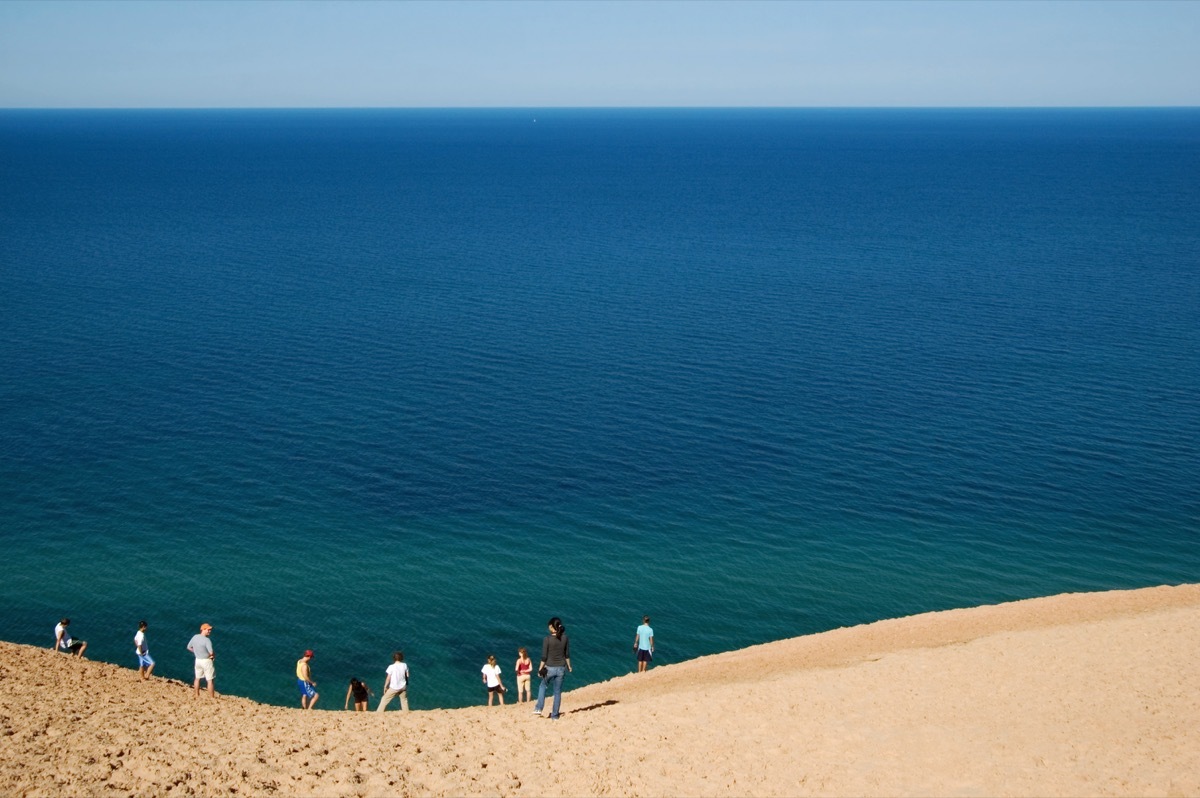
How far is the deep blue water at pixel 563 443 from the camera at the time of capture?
3791 centimetres

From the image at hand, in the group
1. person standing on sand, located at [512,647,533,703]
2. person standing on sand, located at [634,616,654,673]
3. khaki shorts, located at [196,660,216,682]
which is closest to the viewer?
khaki shorts, located at [196,660,216,682]

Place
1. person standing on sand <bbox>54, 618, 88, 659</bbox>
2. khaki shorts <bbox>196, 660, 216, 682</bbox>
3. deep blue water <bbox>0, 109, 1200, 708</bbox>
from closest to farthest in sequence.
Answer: khaki shorts <bbox>196, 660, 216, 682</bbox> < person standing on sand <bbox>54, 618, 88, 659</bbox> < deep blue water <bbox>0, 109, 1200, 708</bbox>

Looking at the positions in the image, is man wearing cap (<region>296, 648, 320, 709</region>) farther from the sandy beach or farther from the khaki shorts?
the khaki shorts

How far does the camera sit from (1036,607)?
35.1 metres

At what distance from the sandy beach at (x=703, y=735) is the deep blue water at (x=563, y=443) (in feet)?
31.0

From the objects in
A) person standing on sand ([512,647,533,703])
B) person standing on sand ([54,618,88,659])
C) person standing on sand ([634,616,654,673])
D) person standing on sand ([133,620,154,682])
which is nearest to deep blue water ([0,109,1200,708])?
person standing on sand ([634,616,654,673])

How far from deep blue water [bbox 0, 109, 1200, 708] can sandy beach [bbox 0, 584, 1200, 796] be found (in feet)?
31.0

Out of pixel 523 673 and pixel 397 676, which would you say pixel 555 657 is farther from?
pixel 397 676

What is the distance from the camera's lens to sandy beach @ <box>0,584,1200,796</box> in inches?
725

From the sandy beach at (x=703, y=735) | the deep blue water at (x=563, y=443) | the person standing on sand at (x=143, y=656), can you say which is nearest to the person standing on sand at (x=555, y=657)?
the sandy beach at (x=703, y=735)

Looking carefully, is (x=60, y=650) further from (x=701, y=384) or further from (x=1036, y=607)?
(x=701, y=384)

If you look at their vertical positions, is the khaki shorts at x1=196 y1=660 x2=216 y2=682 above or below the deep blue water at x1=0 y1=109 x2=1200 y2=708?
below

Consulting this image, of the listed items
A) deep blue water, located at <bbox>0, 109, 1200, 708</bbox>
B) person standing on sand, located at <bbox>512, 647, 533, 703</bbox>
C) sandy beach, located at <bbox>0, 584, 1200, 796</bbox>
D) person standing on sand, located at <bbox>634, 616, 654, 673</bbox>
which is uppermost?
→ deep blue water, located at <bbox>0, 109, 1200, 708</bbox>

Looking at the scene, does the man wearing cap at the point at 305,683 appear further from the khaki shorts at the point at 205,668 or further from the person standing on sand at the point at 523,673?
the person standing on sand at the point at 523,673
